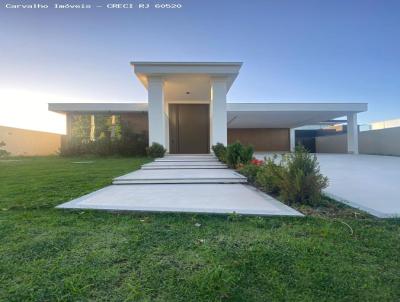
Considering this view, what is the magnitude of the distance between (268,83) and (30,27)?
517 inches

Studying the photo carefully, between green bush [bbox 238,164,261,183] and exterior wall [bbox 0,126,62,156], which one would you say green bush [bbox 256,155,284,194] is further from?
exterior wall [bbox 0,126,62,156]

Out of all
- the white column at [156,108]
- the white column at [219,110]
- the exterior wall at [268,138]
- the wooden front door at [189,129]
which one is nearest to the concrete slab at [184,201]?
the white column at [156,108]

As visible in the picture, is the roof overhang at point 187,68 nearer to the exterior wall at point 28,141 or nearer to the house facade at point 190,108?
the house facade at point 190,108

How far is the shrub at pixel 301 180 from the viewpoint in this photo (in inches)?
134

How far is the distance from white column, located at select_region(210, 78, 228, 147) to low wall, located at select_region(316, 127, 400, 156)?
12.4 meters

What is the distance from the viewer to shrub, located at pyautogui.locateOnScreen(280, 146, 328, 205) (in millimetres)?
3410

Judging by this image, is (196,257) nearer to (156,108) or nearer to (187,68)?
(156,108)

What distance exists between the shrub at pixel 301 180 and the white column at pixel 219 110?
8.25 m

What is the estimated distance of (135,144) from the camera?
13625mm

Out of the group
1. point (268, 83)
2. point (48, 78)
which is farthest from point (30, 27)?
point (268, 83)

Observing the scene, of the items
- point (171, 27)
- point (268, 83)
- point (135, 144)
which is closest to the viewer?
point (171, 27)

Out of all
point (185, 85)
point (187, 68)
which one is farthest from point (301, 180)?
point (185, 85)

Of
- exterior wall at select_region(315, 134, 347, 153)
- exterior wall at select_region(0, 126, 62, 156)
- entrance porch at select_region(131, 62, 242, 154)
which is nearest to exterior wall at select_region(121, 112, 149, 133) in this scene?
entrance porch at select_region(131, 62, 242, 154)

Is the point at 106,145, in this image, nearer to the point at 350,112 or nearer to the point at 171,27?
the point at 171,27
